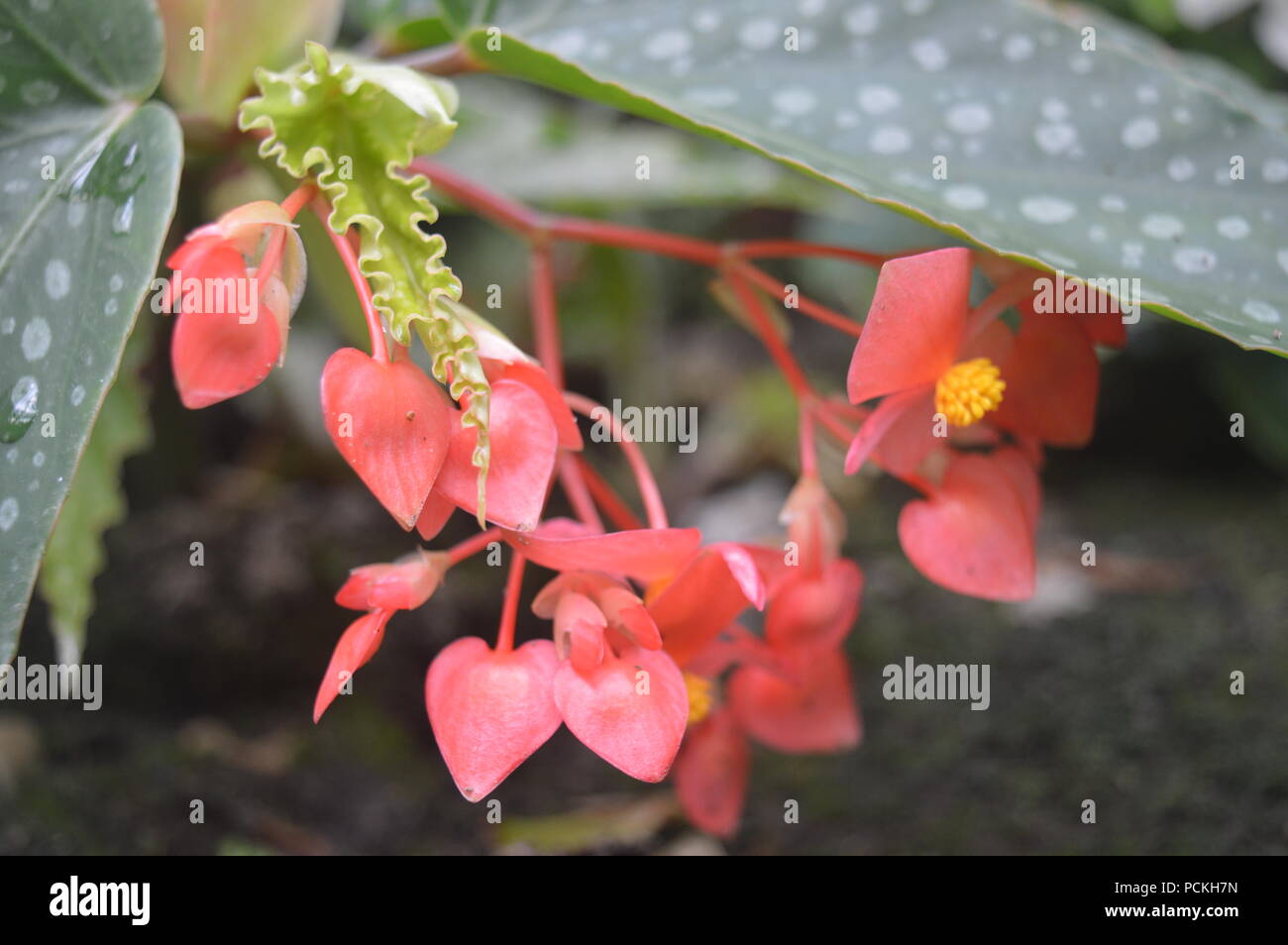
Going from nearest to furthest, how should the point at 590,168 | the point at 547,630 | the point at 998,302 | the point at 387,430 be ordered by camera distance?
1. the point at 387,430
2. the point at 998,302
3. the point at 547,630
4. the point at 590,168

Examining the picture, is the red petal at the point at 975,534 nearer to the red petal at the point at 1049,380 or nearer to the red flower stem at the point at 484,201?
the red petal at the point at 1049,380

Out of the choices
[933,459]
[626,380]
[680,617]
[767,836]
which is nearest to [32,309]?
[680,617]

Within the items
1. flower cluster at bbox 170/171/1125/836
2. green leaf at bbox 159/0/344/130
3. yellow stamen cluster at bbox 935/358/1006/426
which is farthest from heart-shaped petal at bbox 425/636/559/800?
green leaf at bbox 159/0/344/130

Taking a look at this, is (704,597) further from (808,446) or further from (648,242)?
(648,242)

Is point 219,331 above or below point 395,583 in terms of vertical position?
above

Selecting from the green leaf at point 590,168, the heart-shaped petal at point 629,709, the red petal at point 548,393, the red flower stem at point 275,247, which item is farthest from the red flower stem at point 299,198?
the green leaf at point 590,168

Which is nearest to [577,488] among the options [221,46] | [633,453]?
[633,453]

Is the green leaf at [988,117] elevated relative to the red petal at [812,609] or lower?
elevated
